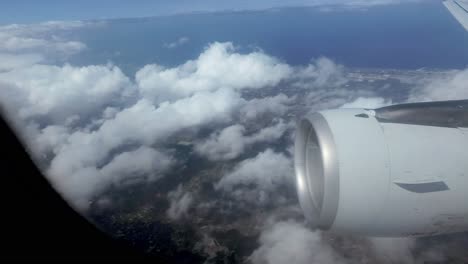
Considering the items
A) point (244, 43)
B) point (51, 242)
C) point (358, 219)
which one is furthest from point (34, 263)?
point (244, 43)

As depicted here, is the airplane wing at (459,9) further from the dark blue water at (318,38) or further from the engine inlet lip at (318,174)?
the dark blue water at (318,38)

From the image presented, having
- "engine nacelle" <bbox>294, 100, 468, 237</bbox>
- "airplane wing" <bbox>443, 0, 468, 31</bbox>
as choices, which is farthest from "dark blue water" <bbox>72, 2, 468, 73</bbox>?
"engine nacelle" <bbox>294, 100, 468, 237</bbox>

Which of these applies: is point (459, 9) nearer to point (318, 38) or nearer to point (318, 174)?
point (318, 174)

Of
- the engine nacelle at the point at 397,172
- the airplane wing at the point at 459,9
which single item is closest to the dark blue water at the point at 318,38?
the airplane wing at the point at 459,9

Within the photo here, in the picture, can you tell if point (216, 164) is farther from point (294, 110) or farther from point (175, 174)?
point (294, 110)

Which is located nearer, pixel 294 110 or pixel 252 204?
pixel 252 204

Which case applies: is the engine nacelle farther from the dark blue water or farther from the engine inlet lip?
the dark blue water
